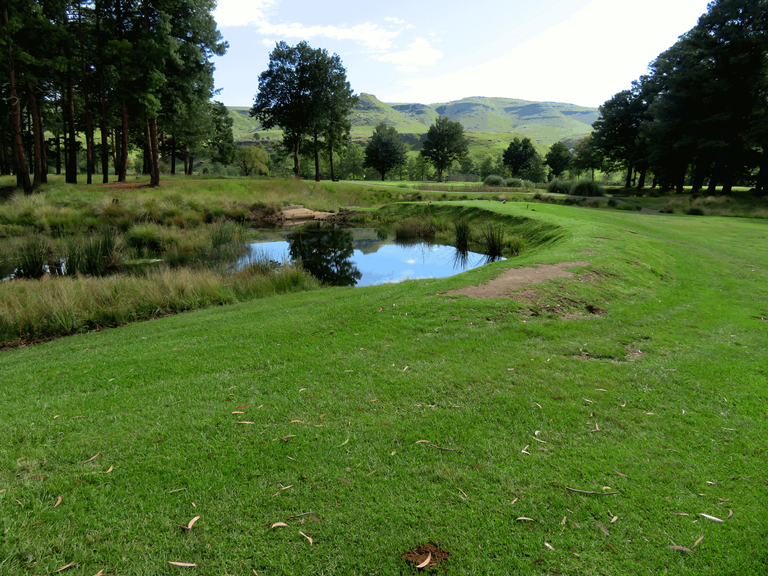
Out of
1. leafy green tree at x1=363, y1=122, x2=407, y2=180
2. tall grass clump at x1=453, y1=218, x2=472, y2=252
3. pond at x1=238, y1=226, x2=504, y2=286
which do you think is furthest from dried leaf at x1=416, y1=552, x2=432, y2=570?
leafy green tree at x1=363, y1=122, x2=407, y2=180

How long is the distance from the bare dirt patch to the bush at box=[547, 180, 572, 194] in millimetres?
32546

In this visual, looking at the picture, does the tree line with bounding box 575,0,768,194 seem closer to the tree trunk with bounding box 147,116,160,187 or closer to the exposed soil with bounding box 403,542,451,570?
the exposed soil with bounding box 403,542,451,570

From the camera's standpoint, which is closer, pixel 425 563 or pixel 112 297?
pixel 425 563

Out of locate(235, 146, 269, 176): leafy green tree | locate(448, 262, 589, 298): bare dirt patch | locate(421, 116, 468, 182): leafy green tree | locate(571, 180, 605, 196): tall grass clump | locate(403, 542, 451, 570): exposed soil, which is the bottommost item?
locate(403, 542, 451, 570): exposed soil

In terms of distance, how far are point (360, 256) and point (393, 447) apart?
52.3 feet

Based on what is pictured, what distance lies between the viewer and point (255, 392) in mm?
4711

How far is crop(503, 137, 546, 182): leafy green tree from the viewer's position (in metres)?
74.3

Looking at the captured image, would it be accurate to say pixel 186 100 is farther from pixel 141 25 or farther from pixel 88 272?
pixel 88 272

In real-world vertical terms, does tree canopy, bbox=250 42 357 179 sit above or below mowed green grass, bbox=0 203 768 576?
above

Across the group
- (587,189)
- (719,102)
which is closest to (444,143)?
(587,189)

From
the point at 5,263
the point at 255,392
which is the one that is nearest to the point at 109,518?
the point at 255,392

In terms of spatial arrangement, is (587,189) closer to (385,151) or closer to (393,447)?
(393,447)

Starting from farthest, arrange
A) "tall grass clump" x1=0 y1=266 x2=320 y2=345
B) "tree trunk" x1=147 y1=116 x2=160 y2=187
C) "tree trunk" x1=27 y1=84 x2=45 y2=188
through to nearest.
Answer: "tree trunk" x1=147 y1=116 x2=160 y2=187 → "tree trunk" x1=27 y1=84 x2=45 y2=188 → "tall grass clump" x1=0 y1=266 x2=320 y2=345

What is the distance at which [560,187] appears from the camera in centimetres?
3938
